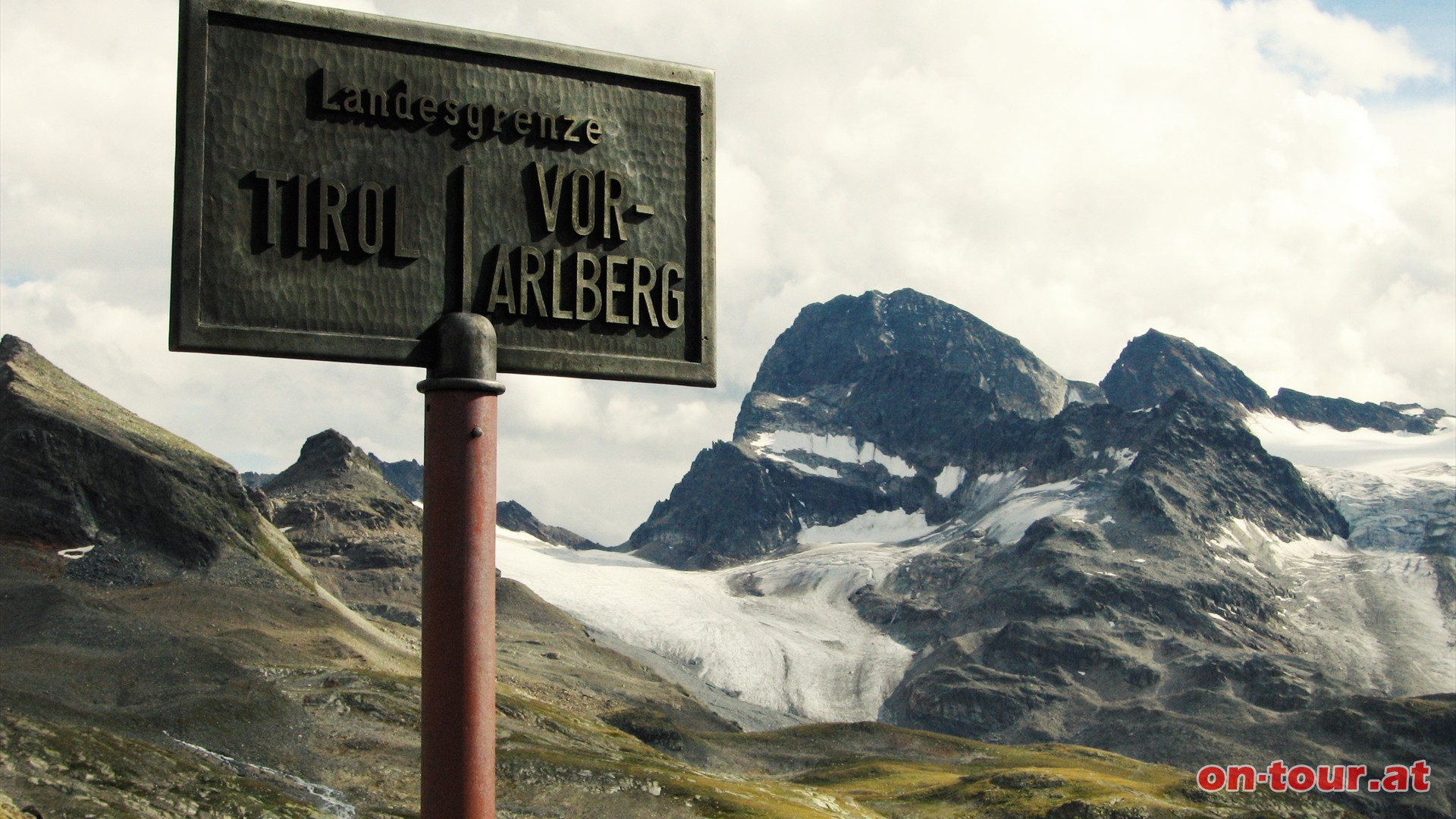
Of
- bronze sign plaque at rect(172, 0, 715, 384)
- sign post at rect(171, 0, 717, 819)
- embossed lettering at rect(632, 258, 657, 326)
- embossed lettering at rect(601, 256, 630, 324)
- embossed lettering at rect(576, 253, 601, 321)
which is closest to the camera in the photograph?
sign post at rect(171, 0, 717, 819)

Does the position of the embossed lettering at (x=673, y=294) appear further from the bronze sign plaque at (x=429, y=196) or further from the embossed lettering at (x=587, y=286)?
the embossed lettering at (x=587, y=286)

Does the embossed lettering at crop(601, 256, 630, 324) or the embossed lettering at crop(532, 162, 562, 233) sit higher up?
the embossed lettering at crop(532, 162, 562, 233)

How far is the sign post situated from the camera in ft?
36.4

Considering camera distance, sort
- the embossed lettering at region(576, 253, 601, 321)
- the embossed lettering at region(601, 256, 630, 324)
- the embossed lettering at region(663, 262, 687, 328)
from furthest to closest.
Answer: the embossed lettering at region(663, 262, 687, 328)
the embossed lettering at region(601, 256, 630, 324)
the embossed lettering at region(576, 253, 601, 321)

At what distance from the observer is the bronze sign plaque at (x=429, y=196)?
450 inches

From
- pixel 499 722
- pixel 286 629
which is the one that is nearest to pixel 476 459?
pixel 499 722

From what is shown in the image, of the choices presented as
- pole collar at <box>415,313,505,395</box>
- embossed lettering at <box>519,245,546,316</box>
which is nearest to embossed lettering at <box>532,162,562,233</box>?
embossed lettering at <box>519,245,546,316</box>

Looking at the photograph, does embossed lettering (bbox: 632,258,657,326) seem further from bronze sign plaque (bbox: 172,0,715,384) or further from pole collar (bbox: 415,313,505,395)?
pole collar (bbox: 415,313,505,395)

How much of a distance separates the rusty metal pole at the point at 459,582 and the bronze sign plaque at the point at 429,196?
0.52 meters

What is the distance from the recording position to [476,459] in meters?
11.2

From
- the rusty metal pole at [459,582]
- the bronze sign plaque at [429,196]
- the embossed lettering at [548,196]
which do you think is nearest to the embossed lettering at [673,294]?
the bronze sign plaque at [429,196]

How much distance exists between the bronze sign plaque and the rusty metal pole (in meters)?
0.52

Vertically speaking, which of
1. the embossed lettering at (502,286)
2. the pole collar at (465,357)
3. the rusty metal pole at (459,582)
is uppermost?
the embossed lettering at (502,286)

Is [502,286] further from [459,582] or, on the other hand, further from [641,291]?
[459,582]
